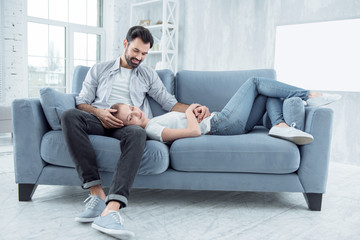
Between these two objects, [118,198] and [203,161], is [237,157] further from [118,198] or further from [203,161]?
[118,198]

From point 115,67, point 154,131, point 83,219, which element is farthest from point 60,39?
point 83,219

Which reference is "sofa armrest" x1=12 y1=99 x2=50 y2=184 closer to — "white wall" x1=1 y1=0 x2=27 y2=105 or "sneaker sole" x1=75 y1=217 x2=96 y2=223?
"sneaker sole" x1=75 y1=217 x2=96 y2=223

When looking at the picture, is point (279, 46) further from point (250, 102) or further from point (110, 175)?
point (110, 175)

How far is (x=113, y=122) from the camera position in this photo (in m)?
1.91

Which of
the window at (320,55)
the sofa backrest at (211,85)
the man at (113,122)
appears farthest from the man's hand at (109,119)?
the window at (320,55)

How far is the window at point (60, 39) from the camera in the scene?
472 centimetres

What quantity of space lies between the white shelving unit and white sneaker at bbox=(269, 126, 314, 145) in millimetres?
3001

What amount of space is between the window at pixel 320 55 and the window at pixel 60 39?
10.0 feet

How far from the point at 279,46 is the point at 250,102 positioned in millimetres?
1894

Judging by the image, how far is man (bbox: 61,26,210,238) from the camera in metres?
1.55

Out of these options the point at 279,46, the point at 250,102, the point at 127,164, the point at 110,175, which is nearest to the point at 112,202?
the point at 127,164

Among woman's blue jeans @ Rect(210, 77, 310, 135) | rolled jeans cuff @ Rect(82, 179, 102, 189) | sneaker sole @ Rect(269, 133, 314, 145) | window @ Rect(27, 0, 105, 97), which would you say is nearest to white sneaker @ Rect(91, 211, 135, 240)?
rolled jeans cuff @ Rect(82, 179, 102, 189)

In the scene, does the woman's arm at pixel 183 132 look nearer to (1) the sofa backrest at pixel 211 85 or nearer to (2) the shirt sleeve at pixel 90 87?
(1) the sofa backrest at pixel 211 85

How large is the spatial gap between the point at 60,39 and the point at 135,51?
10.8 ft
